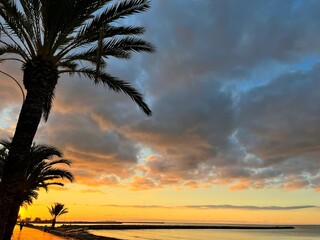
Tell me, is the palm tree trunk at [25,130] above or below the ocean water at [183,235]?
below

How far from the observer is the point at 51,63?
10.6 metres

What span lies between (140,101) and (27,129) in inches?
170

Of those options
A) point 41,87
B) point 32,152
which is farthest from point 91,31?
point 32,152

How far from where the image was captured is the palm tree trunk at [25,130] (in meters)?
9.44

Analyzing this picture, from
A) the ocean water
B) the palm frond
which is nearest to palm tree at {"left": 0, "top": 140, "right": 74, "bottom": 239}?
the palm frond

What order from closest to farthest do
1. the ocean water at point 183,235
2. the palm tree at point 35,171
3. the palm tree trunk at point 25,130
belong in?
the palm tree trunk at point 25,130 < the palm tree at point 35,171 < the ocean water at point 183,235

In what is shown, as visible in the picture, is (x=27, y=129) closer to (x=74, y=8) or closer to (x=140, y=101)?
(x=74, y=8)

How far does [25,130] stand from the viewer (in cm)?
962

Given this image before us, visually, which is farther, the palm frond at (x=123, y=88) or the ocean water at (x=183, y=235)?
the ocean water at (x=183, y=235)

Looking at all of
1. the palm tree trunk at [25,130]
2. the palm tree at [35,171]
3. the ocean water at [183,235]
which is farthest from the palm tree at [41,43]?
the ocean water at [183,235]

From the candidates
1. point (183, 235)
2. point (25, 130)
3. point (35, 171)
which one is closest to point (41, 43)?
point (25, 130)

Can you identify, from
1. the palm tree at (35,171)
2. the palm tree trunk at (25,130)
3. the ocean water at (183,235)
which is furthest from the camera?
the ocean water at (183,235)

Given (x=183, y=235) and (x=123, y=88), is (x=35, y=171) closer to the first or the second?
(x=123, y=88)

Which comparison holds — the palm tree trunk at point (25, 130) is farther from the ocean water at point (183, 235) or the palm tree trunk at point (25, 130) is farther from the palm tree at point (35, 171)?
the ocean water at point (183, 235)
